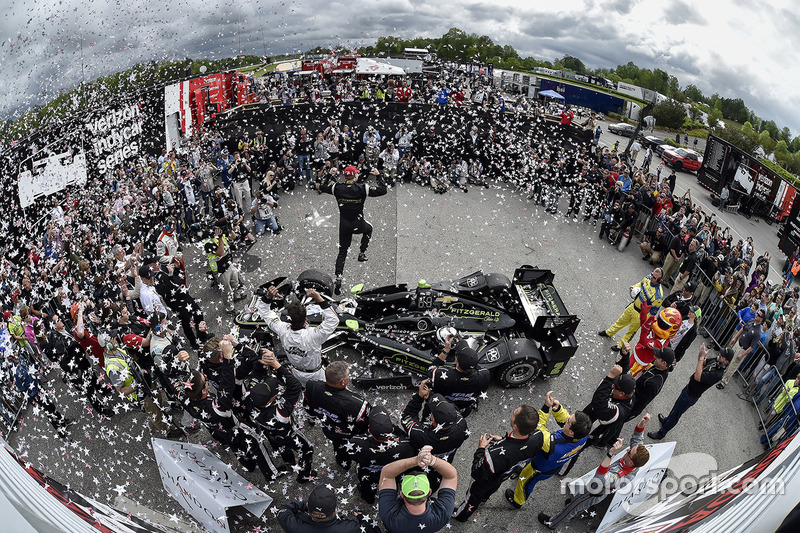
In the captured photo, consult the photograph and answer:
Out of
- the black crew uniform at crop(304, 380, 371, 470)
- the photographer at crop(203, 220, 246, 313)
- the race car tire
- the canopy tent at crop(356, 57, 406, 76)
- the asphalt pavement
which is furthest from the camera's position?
the canopy tent at crop(356, 57, 406, 76)

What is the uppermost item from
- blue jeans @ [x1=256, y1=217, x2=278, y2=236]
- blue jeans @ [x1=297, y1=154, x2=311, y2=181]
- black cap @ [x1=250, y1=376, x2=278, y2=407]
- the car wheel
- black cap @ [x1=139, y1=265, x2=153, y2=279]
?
black cap @ [x1=250, y1=376, x2=278, y2=407]

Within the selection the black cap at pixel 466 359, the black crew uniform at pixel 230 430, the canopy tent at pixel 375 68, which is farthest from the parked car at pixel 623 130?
the black crew uniform at pixel 230 430

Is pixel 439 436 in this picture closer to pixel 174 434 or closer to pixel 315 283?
pixel 174 434

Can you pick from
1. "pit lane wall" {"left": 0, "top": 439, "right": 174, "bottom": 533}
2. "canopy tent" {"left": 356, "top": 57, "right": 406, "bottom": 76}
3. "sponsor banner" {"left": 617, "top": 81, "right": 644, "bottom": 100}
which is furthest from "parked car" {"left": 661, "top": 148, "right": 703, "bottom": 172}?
"pit lane wall" {"left": 0, "top": 439, "right": 174, "bottom": 533}

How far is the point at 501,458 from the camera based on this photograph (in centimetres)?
426

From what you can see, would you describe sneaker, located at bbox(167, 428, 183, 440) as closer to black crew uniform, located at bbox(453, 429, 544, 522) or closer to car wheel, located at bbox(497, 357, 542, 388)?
black crew uniform, located at bbox(453, 429, 544, 522)

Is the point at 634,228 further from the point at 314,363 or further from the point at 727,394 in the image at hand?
the point at 314,363

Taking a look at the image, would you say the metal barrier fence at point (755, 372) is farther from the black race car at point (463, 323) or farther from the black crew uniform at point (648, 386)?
the black race car at point (463, 323)

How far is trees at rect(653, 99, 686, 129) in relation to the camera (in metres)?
35.2

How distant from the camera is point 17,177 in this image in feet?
28.1

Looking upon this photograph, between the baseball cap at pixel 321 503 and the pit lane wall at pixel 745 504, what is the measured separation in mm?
2601

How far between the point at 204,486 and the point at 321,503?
1899 millimetres

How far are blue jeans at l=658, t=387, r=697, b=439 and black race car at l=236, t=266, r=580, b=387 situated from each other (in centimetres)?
145

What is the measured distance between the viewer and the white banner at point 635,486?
15.1 feet
